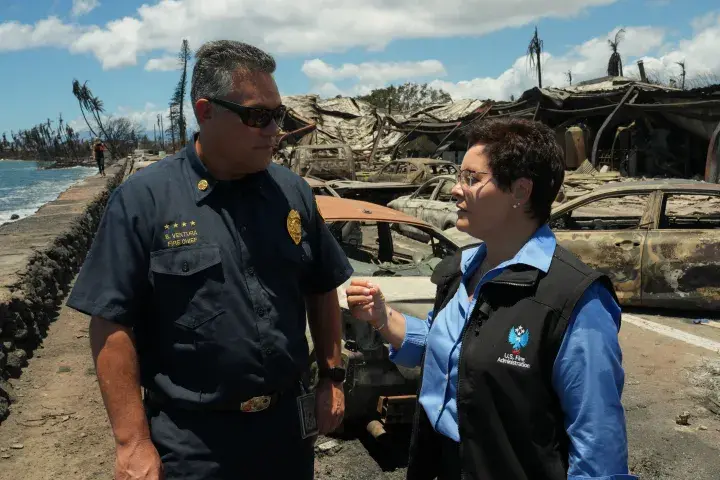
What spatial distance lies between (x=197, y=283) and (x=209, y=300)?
0.06m

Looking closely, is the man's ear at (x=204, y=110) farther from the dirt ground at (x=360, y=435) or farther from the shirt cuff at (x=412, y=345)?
the dirt ground at (x=360, y=435)

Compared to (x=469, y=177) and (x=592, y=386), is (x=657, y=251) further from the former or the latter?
(x=592, y=386)

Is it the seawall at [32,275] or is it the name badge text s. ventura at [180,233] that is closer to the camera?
the name badge text s. ventura at [180,233]

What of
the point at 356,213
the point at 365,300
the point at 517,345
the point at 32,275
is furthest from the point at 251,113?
the point at 32,275

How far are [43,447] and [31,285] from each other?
3137 millimetres

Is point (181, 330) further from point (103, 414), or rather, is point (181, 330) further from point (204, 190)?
point (103, 414)

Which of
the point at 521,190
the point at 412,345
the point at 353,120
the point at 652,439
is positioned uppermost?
the point at 353,120

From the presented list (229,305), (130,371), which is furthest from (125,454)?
(229,305)

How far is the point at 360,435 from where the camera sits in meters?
4.43

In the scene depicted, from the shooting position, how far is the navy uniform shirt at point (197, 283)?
6.10 ft

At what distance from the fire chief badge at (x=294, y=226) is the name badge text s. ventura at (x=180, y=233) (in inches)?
12.7

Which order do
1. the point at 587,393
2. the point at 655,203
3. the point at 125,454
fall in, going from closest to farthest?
the point at 587,393 < the point at 125,454 < the point at 655,203

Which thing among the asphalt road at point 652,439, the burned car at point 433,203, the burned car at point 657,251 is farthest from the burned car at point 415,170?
the asphalt road at point 652,439

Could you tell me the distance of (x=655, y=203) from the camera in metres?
7.05
